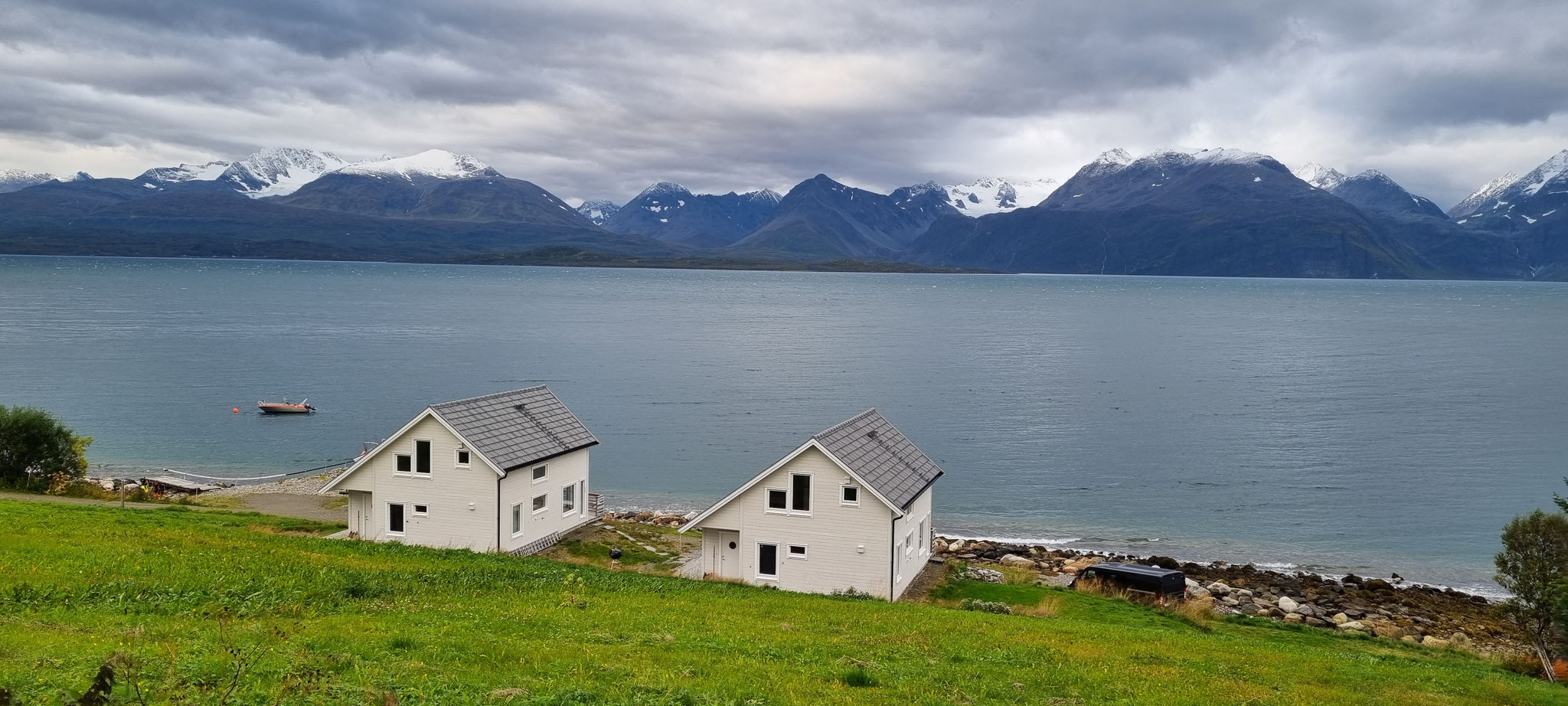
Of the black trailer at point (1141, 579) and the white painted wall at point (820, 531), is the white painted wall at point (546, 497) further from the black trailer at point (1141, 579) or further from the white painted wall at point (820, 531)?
the black trailer at point (1141, 579)

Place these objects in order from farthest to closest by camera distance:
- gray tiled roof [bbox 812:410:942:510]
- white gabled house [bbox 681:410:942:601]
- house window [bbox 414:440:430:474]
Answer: house window [bbox 414:440:430:474], gray tiled roof [bbox 812:410:942:510], white gabled house [bbox 681:410:942:601]

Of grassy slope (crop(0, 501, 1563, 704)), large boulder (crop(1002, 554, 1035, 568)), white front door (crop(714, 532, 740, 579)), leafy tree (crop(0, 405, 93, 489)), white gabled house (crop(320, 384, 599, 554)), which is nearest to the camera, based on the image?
grassy slope (crop(0, 501, 1563, 704))

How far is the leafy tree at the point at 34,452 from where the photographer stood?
47.7 meters

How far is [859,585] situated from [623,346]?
11217 centimetres

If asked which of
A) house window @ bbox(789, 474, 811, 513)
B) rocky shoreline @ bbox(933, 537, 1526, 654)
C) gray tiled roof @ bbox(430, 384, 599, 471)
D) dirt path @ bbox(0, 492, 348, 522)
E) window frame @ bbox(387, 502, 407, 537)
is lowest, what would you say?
rocky shoreline @ bbox(933, 537, 1526, 654)

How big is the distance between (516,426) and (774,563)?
41.4ft

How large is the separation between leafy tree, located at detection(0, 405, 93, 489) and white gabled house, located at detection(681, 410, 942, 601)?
33662mm

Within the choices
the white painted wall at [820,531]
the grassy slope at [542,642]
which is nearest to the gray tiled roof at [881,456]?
the white painted wall at [820,531]

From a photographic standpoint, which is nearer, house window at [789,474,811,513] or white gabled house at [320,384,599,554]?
house window at [789,474,811,513]

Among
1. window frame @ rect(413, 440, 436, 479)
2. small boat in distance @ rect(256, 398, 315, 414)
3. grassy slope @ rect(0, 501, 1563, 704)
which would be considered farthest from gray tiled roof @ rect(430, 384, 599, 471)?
small boat in distance @ rect(256, 398, 315, 414)

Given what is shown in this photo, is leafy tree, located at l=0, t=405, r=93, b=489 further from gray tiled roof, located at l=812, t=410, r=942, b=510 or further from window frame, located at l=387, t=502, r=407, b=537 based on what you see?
gray tiled roof, located at l=812, t=410, r=942, b=510

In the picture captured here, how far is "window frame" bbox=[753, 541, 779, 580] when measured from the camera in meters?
35.6

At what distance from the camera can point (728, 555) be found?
1439 inches

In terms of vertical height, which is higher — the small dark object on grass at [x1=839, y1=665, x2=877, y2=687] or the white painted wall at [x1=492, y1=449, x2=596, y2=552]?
the small dark object on grass at [x1=839, y1=665, x2=877, y2=687]
